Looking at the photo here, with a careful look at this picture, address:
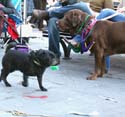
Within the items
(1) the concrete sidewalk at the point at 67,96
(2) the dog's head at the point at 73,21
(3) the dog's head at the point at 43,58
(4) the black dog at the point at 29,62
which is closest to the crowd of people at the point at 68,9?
(2) the dog's head at the point at 73,21

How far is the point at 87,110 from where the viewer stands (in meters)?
5.44

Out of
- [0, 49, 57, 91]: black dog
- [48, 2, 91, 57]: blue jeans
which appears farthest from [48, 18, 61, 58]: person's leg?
[0, 49, 57, 91]: black dog

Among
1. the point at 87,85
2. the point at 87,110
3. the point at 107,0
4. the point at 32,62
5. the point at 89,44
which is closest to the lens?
the point at 87,110

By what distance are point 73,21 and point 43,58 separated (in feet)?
5.47

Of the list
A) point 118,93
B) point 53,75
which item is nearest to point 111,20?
point 53,75

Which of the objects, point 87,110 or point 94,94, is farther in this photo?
point 94,94

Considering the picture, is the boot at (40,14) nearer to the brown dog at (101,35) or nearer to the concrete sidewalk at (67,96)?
the concrete sidewalk at (67,96)

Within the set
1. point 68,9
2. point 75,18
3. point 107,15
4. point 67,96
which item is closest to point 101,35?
point 75,18

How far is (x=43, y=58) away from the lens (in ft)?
19.8

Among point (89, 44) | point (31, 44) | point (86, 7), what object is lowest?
point (31, 44)

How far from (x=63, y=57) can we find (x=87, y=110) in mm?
4157

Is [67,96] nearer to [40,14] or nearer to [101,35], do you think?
[101,35]

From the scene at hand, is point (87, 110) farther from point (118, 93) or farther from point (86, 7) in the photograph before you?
point (86, 7)

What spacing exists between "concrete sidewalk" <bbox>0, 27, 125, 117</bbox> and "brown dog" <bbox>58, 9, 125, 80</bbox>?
37cm
